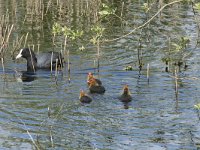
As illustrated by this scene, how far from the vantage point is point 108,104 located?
13.0 metres

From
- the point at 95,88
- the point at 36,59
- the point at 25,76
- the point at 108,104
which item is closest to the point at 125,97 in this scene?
the point at 108,104

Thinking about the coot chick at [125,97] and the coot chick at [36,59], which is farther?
the coot chick at [36,59]

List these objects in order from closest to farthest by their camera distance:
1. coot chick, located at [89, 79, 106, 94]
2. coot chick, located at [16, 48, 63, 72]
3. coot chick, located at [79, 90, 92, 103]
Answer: coot chick, located at [79, 90, 92, 103] → coot chick, located at [89, 79, 106, 94] → coot chick, located at [16, 48, 63, 72]

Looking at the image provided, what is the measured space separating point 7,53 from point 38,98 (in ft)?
17.6

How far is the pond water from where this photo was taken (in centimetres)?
1066

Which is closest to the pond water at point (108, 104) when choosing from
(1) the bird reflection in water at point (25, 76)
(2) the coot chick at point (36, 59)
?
(1) the bird reflection in water at point (25, 76)

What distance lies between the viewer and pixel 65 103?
13125 millimetres

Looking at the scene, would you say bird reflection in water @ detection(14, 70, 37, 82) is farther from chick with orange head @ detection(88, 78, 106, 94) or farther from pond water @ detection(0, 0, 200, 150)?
chick with orange head @ detection(88, 78, 106, 94)

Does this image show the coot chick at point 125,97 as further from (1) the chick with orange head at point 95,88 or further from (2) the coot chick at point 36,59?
(2) the coot chick at point 36,59

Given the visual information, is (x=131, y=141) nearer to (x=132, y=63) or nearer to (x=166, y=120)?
(x=166, y=120)

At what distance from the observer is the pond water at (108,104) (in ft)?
35.0

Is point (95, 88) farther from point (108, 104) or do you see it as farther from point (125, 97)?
point (125, 97)

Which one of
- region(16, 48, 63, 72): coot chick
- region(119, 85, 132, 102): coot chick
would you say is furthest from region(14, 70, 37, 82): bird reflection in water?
region(119, 85, 132, 102): coot chick

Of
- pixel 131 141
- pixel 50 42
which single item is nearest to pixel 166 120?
pixel 131 141
